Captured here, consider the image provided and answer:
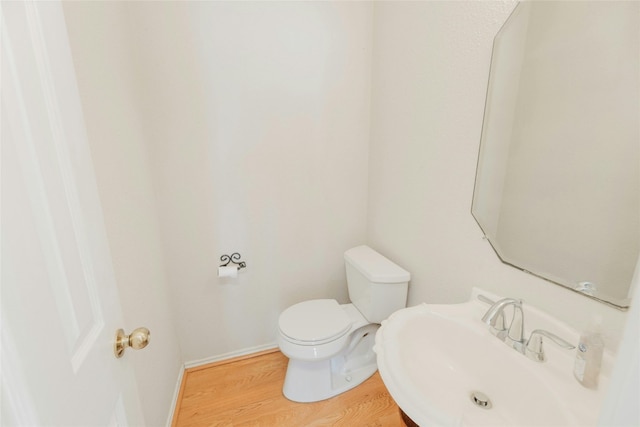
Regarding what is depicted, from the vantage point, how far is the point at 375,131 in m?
1.77

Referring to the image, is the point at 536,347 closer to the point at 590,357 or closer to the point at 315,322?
the point at 590,357

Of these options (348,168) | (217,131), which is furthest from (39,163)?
(348,168)

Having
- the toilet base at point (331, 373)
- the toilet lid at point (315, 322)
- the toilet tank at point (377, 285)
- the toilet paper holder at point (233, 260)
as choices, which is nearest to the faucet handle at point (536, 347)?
the toilet tank at point (377, 285)

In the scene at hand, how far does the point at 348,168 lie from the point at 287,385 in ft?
4.26

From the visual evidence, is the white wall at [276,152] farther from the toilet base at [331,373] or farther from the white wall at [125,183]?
the toilet base at [331,373]

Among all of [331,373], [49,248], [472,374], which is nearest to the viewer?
[49,248]

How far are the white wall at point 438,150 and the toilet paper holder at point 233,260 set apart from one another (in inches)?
34.0

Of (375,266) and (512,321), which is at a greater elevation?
(512,321)

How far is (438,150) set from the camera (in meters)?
1.29

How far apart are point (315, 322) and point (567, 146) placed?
51.2 inches

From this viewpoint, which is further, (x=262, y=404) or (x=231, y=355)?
(x=231, y=355)

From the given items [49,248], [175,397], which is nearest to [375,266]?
[175,397]

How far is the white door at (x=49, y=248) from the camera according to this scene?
36cm

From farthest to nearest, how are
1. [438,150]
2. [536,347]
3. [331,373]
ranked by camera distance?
1. [331,373]
2. [438,150]
3. [536,347]
